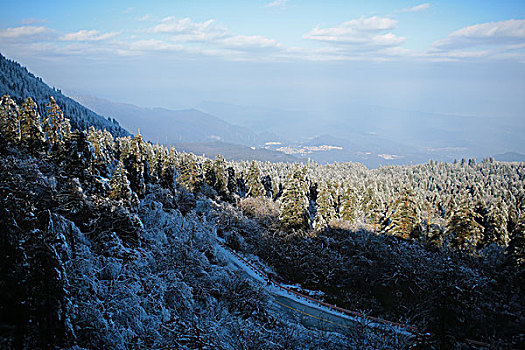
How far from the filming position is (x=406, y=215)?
132 ft

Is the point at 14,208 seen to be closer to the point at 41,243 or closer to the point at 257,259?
the point at 41,243

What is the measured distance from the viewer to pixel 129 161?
39406 mm

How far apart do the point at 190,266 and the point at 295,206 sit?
2211 cm

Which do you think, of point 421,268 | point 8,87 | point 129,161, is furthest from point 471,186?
point 8,87

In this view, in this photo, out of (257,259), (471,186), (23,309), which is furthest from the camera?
(471,186)

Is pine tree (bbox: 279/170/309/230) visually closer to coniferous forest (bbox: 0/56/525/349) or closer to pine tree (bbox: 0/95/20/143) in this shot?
coniferous forest (bbox: 0/56/525/349)

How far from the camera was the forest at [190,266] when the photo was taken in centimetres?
733

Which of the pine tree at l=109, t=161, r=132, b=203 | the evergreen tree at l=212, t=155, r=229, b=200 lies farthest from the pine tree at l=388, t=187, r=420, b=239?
the evergreen tree at l=212, t=155, r=229, b=200

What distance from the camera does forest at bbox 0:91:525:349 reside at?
7.33m

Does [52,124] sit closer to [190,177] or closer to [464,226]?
[190,177]

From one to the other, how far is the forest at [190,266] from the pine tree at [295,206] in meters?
0.18

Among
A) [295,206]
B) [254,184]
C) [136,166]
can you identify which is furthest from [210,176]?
[295,206]

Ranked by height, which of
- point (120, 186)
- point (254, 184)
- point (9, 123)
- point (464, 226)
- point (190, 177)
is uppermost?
point (9, 123)

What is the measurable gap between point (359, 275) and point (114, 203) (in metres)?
20.0
